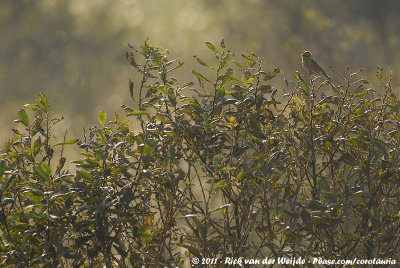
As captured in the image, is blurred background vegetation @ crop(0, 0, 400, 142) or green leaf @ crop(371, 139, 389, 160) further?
blurred background vegetation @ crop(0, 0, 400, 142)

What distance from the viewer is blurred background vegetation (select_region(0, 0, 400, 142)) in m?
7.78

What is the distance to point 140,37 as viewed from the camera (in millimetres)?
8516

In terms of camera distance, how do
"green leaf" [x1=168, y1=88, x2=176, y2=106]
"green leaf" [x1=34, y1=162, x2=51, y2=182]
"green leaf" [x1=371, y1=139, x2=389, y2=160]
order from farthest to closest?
"green leaf" [x1=168, y1=88, x2=176, y2=106]
"green leaf" [x1=371, y1=139, x2=389, y2=160]
"green leaf" [x1=34, y1=162, x2=51, y2=182]

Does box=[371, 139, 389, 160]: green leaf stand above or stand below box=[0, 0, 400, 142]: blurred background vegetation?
below

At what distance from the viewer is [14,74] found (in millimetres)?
8633

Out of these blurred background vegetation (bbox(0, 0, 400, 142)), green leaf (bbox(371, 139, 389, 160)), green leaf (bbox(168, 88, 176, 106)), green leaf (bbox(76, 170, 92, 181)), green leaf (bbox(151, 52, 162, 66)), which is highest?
blurred background vegetation (bbox(0, 0, 400, 142))

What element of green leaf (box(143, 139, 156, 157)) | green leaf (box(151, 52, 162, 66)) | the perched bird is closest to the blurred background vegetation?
the perched bird

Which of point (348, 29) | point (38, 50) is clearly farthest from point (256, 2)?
point (38, 50)

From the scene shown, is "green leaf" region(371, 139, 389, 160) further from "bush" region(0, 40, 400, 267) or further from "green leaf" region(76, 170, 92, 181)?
"green leaf" region(76, 170, 92, 181)

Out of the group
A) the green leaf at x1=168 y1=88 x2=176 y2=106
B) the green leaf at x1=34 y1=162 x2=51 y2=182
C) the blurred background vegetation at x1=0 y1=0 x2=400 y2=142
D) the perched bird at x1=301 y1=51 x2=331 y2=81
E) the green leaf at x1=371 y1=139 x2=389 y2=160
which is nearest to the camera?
the green leaf at x1=34 y1=162 x2=51 y2=182

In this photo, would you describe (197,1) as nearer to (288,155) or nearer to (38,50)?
(38,50)

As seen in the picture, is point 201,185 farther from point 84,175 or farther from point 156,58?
point 156,58

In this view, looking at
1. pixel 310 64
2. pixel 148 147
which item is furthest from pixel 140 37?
pixel 148 147

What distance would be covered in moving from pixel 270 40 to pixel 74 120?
2933 mm
